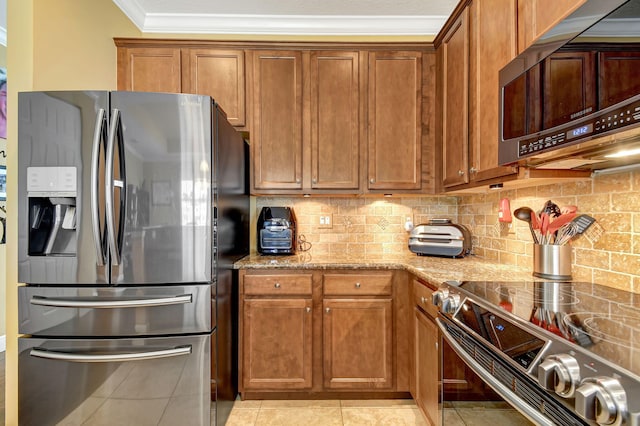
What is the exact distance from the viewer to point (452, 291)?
1335 millimetres

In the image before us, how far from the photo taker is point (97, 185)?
1.52 metres

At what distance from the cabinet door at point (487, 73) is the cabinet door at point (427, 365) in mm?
864

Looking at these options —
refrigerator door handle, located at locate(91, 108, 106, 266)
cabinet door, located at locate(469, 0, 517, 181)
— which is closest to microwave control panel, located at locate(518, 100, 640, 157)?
cabinet door, located at locate(469, 0, 517, 181)

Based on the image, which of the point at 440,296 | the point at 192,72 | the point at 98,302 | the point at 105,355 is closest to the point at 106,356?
the point at 105,355

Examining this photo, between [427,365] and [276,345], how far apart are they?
36.0 inches

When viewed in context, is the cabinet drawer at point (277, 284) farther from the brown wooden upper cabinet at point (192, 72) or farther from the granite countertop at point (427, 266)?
the brown wooden upper cabinet at point (192, 72)

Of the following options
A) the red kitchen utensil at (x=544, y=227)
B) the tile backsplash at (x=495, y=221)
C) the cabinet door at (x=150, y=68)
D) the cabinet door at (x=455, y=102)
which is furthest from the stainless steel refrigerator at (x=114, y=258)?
the red kitchen utensil at (x=544, y=227)

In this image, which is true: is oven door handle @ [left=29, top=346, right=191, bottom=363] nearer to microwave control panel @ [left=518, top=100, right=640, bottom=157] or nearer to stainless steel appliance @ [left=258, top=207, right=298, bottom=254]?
stainless steel appliance @ [left=258, top=207, right=298, bottom=254]

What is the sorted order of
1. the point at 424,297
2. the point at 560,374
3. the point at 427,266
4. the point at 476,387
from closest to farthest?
1. the point at 560,374
2. the point at 476,387
3. the point at 424,297
4. the point at 427,266

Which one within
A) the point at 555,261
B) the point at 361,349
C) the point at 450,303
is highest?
the point at 555,261

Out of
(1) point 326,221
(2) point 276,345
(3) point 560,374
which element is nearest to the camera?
(3) point 560,374

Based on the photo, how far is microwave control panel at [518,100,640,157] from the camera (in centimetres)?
83

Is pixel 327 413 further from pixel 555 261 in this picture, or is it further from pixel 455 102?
pixel 455 102

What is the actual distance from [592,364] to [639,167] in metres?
1.00
